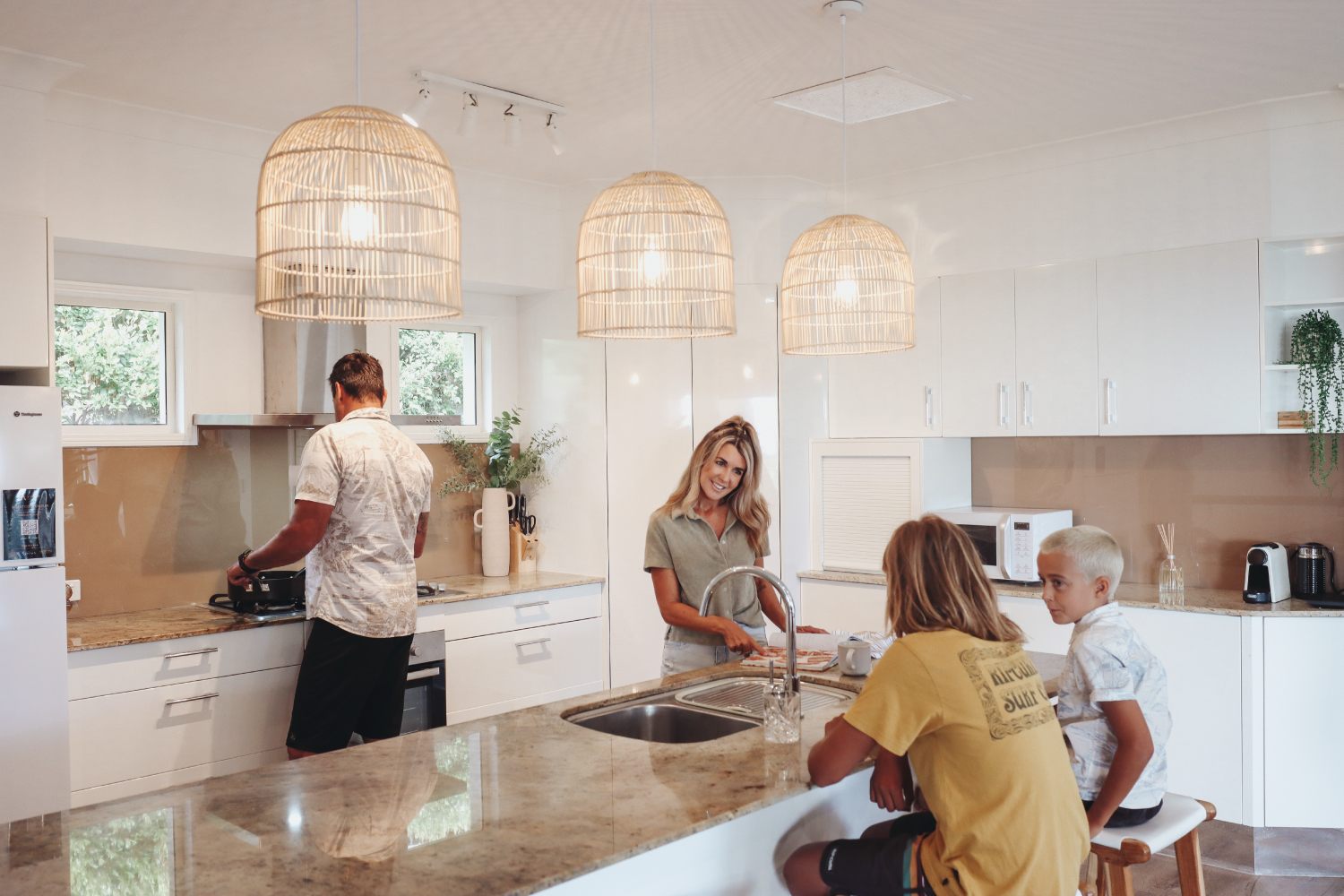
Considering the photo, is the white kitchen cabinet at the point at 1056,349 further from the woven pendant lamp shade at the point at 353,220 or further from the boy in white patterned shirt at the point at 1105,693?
the woven pendant lamp shade at the point at 353,220

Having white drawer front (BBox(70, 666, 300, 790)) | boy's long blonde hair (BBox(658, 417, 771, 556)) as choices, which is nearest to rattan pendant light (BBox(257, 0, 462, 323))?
boy's long blonde hair (BBox(658, 417, 771, 556))

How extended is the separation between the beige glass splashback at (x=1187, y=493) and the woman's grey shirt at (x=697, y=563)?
81.9 inches

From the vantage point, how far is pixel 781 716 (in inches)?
84.1

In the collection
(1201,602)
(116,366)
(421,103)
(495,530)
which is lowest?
(1201,602)

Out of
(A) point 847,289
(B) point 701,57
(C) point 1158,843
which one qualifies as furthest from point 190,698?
(C) point 1158,843

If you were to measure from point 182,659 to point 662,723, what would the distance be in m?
1.90

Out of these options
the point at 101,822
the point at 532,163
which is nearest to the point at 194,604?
the point at 532,163

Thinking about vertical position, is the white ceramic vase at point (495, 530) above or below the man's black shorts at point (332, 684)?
above

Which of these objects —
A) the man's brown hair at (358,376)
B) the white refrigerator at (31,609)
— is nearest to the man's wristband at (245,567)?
the white refrigerator at (31,609)

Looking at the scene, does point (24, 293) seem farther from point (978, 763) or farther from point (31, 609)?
point (978, 763)

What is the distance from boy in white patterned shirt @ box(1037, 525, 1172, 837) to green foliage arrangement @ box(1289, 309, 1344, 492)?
200 cm

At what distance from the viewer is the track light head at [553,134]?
385 centimetres

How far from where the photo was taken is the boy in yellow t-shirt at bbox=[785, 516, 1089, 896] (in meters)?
1.80

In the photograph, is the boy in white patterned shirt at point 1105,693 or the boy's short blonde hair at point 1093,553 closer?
the boy in white patterned shirt at point 1105,693
